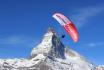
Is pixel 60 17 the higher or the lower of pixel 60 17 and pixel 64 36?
the higher

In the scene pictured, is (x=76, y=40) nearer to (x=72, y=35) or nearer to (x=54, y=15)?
(x=72, y=35)

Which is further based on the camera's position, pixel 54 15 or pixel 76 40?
pixel 54 15

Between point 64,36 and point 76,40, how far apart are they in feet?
15.2

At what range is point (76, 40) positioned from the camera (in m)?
139

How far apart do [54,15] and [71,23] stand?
9145mm

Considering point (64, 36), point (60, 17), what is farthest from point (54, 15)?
point (64, 36)

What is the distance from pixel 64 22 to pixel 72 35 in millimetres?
5780

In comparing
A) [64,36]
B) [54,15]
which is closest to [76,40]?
[64,36]

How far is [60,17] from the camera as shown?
483 feet

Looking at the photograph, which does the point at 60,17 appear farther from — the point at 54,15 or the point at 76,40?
the point at 76,40

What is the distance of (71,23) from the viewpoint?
469 feet

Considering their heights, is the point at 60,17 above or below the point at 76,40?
above

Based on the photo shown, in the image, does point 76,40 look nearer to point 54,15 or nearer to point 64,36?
point 64,36

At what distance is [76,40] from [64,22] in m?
9.72
